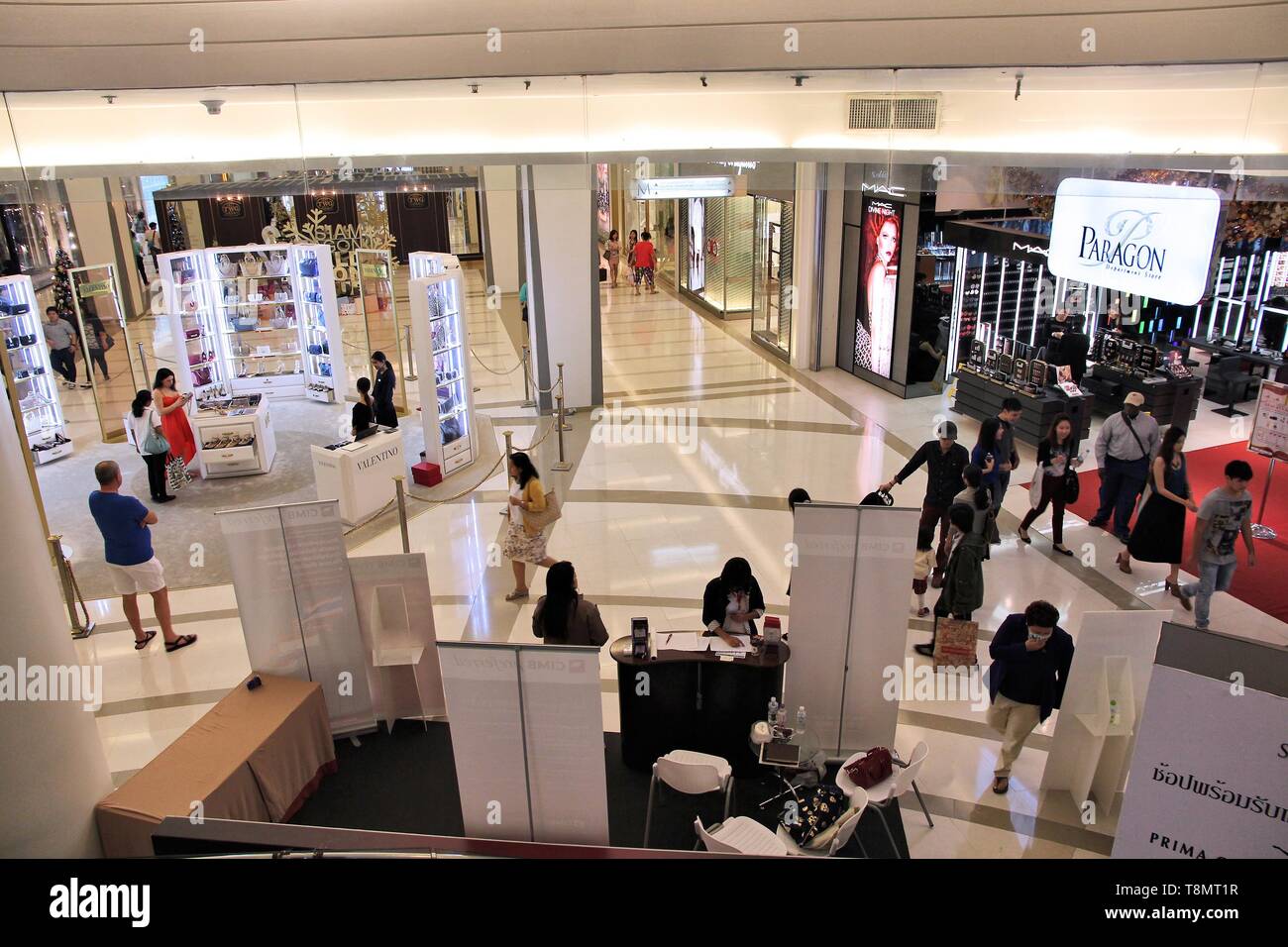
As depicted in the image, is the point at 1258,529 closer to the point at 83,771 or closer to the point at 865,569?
the point at 865,569

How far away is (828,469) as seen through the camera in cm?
1020

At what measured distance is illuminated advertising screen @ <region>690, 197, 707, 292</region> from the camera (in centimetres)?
1956

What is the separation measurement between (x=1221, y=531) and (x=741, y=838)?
444 cm

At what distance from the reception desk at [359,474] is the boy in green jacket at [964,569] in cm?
531

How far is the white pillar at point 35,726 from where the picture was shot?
13.8 feet

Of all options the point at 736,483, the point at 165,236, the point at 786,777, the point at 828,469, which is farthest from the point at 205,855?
the point at 165,236

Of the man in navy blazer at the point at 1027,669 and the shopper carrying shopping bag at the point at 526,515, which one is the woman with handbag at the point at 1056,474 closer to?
the man in navy blazer at the point at 1027,669

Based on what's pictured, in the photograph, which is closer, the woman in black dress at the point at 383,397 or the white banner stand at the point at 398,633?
the white banner stand at the point at 398,633

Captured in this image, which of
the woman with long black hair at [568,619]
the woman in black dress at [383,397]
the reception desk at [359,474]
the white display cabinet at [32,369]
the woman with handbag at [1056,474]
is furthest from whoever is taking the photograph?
the white display cabinet at [32,369]

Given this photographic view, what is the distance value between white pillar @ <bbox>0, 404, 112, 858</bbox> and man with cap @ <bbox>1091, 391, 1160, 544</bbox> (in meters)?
7.98

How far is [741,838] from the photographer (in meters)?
4.57

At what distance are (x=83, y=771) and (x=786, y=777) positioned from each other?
3.79 meters

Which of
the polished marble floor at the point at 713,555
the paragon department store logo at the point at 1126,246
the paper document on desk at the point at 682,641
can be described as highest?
the paragon department store logo at the point at 1126,246

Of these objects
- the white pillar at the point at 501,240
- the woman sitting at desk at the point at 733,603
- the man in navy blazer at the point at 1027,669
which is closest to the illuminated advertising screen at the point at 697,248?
the white pillar at the point at 501,240
